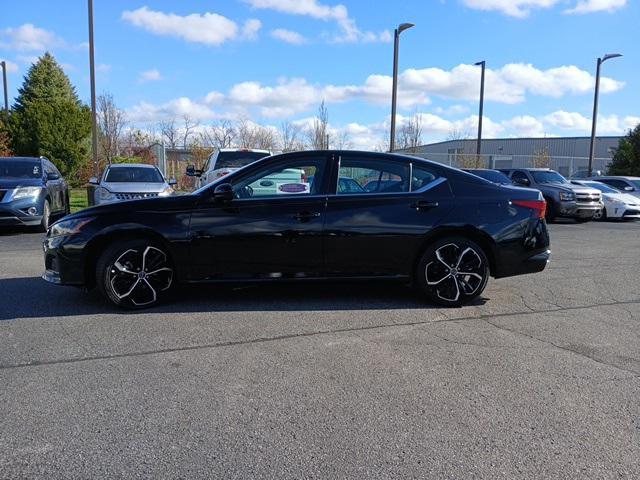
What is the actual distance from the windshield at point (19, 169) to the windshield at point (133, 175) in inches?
73.9

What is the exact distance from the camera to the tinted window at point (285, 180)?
5.62 meters

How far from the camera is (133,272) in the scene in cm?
545

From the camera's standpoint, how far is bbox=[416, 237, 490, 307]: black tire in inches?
225

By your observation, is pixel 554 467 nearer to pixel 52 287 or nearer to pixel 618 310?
pixel 618 310

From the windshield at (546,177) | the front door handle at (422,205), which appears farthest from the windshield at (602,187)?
the front door handle at (422,205)

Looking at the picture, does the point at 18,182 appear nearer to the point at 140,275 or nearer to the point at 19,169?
the point at 19,169

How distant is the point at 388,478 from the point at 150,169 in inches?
518

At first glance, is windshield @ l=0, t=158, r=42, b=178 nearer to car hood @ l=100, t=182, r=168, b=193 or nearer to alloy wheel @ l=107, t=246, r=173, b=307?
car hood @ l=100, t=182, r=168, b=193

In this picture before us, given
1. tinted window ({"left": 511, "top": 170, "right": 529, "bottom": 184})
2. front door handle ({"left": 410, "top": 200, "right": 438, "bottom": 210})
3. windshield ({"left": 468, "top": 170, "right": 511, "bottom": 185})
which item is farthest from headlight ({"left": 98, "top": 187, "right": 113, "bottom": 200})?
tinted window ({"left": 511, "top": 170, "right": 529, "bottom": 184})

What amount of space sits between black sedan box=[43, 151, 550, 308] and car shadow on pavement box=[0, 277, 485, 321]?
0.28 m

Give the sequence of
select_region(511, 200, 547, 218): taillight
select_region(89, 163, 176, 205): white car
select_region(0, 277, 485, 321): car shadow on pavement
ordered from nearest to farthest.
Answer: select_region(0, 277, 485, 321): car shadow on pavement → select_region(511, 200, 547, 218): taillight → select_region(89, 163, 176, 205): white car

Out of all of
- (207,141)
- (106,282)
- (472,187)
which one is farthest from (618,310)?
(207,141)

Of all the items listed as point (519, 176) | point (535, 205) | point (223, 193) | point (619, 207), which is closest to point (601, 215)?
point (619, 207)

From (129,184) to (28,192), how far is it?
2.39m
